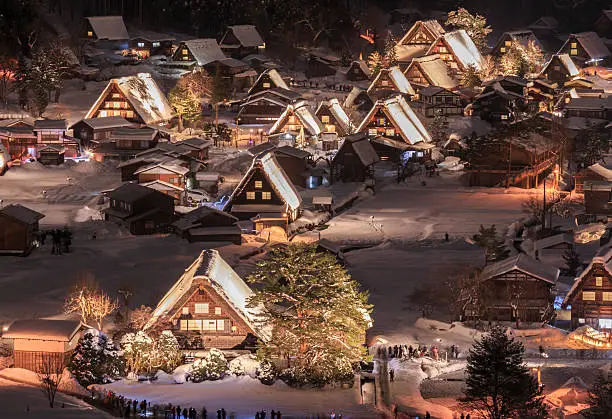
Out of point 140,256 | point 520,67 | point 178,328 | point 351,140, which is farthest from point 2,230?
point 520,67

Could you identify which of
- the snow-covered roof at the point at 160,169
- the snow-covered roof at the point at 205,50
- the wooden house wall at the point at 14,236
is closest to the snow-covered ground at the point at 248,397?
the wooden house wall at the point at 14,236

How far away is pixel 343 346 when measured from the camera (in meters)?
35.2

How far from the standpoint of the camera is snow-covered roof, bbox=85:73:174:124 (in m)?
71.4

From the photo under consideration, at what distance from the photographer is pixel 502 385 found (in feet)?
105

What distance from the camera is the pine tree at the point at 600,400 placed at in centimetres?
3056

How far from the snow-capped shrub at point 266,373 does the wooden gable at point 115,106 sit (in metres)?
38.1

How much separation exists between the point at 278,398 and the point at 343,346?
2.74m

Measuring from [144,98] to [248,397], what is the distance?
4115 centimetres

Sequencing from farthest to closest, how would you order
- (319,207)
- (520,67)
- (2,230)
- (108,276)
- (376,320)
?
(520,67) → (319,207) → (2,230) → (108,276) → (376,320)

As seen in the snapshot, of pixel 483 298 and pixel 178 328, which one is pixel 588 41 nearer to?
pixel 483 298

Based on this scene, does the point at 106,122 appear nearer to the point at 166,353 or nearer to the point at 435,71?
the point at 435,71

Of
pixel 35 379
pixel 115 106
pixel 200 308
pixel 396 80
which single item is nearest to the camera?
pixel 35 379

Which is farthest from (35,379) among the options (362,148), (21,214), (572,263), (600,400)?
(362,148)

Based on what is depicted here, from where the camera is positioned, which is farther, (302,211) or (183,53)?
(183,53)
